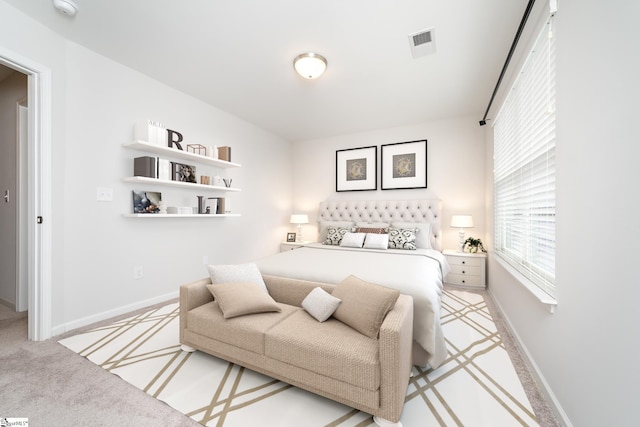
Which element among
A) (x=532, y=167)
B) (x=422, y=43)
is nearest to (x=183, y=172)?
(x=422, y=43)

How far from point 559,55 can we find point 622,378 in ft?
5.23

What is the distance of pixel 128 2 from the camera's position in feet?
6.09

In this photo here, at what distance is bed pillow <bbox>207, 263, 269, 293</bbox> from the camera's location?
79.7 inches

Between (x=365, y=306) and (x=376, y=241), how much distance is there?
2.21 meters

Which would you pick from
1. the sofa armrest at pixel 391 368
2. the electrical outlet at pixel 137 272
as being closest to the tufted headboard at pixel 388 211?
the electrical outlet at pixel 137 272

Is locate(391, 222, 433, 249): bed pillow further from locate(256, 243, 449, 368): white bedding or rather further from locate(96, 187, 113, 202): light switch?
locate(96, 187, 113, 202): light switch

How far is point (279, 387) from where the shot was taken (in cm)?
158

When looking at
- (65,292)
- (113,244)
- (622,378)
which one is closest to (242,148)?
(113,244)

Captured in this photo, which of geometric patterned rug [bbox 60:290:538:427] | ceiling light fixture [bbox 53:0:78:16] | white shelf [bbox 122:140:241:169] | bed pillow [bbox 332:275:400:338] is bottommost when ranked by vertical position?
geometric patterned rug [bbox 60:290:538:427]

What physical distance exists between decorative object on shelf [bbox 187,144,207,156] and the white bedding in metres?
1.63

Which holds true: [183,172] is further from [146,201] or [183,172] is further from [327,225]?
[327,225]

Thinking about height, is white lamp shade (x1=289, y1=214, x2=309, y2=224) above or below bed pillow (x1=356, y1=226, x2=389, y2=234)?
above

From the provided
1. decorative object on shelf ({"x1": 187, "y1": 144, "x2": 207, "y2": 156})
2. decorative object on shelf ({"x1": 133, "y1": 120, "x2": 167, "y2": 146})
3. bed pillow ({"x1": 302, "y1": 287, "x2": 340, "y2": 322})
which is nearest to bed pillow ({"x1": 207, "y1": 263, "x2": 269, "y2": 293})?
bed pillow ({"x1": 302, "y1": 287, "x2": 340, "y2": 322})

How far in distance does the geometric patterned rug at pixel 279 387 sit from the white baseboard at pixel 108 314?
205mm
